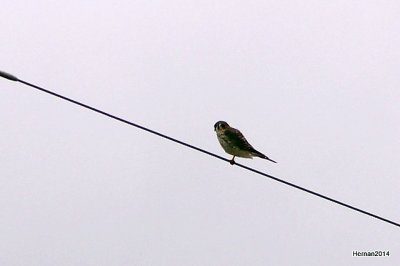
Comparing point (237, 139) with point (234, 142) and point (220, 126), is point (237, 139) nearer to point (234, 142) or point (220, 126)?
point (234, 142)

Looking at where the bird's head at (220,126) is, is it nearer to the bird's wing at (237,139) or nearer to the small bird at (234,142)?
the small bird at (234,142)

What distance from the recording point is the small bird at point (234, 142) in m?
19.1

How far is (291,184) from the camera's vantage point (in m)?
12.0

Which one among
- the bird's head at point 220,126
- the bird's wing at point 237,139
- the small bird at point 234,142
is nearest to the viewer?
the small bird at point 234,142

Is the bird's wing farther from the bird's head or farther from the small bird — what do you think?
the bird's head

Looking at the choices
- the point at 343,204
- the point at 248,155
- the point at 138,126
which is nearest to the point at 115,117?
the point at 138,126

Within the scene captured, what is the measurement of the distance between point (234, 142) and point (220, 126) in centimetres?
109

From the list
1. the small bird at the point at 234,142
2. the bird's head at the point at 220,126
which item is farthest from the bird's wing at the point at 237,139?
the bird's head at the point at 220,126

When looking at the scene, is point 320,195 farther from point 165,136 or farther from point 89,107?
point 89,107

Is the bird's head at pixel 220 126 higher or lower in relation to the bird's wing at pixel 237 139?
higher

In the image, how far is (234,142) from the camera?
1950 cm

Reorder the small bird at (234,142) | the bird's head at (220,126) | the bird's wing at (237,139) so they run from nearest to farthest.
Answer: the small bird at (234,142)
the bird's wing at (237,139)
the bird's head at (220,126)

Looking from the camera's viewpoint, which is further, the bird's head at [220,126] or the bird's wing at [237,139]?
the bird's head at [220,126]

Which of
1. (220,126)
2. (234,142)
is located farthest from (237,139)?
(220,126)
